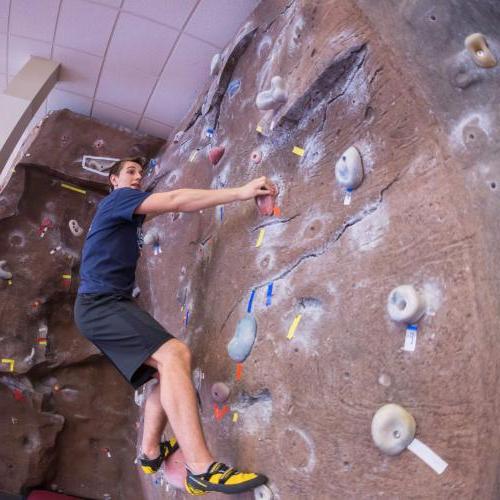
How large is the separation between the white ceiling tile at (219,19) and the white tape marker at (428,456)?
2473 mm

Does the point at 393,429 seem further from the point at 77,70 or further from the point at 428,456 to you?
the point at 77,70

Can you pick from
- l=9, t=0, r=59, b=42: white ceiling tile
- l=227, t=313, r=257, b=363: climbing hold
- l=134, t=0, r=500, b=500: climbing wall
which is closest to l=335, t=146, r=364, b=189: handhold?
l=134, t=0, r=500, b=500: climbing wall

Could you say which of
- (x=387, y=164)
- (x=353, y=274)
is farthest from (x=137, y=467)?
(x=387, y=164)

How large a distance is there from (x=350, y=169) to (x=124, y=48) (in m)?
2.25

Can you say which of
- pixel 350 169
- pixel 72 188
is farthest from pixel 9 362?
pixel 350 169

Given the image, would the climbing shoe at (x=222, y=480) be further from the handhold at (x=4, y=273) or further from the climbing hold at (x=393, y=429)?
the handhold at (x=4, y=273)

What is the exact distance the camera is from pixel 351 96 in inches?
66.3

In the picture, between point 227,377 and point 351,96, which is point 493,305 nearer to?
point 351,96

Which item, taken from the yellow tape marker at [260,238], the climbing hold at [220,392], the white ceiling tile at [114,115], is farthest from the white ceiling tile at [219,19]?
the climbing hold at [220,392]

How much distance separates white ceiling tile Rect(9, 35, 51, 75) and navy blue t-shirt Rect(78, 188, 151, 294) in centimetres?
182

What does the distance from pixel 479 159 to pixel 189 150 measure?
209 cm

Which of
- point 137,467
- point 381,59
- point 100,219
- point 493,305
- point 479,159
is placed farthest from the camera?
point 137,467

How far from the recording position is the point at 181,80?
11.1ft

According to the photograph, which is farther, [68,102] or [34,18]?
[68,102]
